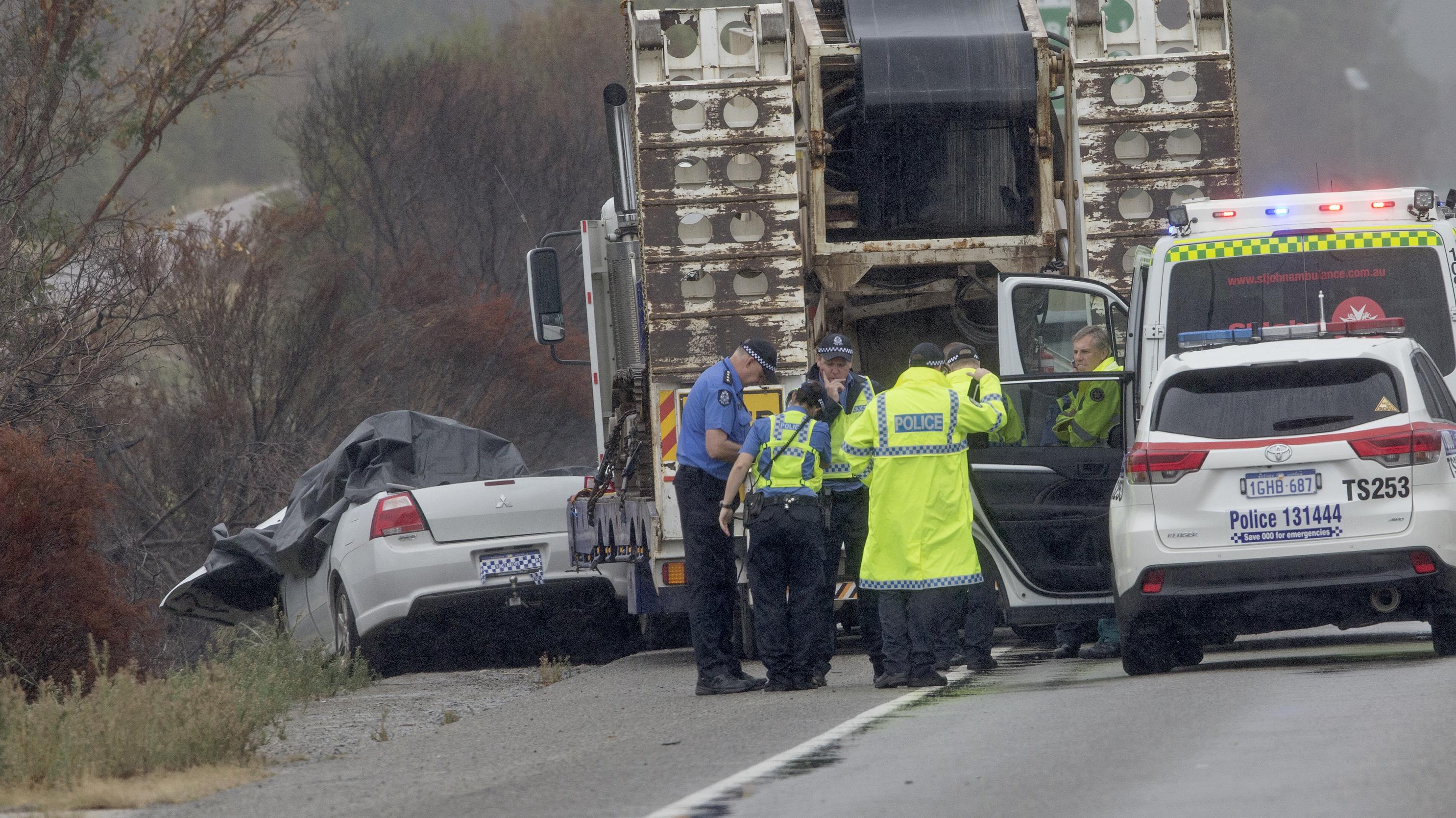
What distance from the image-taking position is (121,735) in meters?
7.35

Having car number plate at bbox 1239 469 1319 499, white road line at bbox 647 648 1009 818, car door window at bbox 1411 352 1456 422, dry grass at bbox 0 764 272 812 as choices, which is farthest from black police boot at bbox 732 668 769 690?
car door window at bbox 1411 352 1456 422

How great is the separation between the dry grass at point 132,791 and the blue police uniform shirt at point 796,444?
309cm

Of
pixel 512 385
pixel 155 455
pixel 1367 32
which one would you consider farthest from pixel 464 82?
pixel 1367 32

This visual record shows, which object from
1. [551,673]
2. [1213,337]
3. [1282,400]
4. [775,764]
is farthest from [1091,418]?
[775,764]

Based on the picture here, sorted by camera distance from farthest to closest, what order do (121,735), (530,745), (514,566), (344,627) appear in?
(344,627) → (514,566) → (530,745) → (121,735)

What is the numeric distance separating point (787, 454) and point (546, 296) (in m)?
5.17

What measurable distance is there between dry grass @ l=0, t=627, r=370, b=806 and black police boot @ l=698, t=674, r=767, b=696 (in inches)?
82.0

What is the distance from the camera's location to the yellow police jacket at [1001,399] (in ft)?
32.7

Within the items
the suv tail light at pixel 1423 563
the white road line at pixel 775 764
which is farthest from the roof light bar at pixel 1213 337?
the white road line at pixel 775 764

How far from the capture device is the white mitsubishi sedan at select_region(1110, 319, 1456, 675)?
29.7ft

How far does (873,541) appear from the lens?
977cm

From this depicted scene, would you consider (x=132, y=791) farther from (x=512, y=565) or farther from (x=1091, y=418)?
(x=1091, y=418)

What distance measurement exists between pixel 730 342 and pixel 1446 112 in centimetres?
4896

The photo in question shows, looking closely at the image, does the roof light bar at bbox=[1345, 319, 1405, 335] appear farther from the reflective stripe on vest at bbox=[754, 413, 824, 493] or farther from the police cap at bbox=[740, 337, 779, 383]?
the police cap at bbox=[740, 337, 779, 383]
